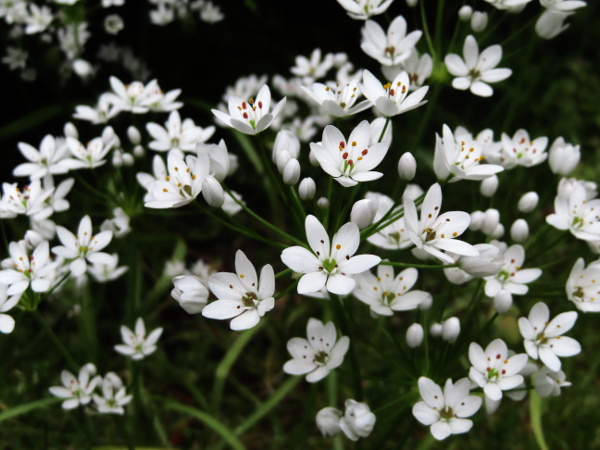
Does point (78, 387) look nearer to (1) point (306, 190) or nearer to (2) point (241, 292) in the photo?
(2) point (241, 292)

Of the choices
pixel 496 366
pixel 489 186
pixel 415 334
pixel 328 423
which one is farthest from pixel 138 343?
pixel 489 186

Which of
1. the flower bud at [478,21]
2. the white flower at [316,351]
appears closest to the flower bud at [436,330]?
the white flower at [316,351]

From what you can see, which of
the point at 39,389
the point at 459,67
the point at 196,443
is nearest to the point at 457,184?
the point at 459,67

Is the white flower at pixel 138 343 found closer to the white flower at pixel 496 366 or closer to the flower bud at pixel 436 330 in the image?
the flower bud at pixel 436 330

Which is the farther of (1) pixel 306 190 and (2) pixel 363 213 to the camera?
(1) pixel 306 190

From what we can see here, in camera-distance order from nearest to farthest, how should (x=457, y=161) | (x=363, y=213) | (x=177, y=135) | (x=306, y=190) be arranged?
(x=363, y=213) → (x=306, y=190) → (x=457, y=161) → (x=177, y=135)

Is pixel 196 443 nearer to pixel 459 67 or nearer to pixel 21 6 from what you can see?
pixel 459 67

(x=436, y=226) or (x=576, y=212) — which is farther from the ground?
(x=436, y=226)

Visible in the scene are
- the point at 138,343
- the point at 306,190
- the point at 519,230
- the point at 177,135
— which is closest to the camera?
the point at 306,190
